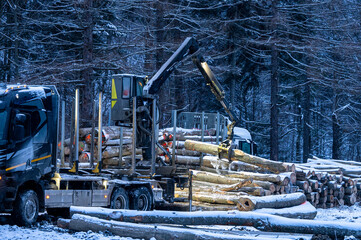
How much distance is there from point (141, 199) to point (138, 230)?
20.7 ft

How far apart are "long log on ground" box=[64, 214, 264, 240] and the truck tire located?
180 cm

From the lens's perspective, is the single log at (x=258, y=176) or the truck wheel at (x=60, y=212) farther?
the single log at (x=258, y=176)

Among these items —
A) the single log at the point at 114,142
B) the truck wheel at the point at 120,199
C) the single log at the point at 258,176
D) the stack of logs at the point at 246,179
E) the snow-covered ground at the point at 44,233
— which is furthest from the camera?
the single log at the point at 114,142

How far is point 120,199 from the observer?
15.6m

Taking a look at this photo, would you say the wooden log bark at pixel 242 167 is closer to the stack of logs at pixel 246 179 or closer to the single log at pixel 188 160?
the stack of logs at pixel 246 179

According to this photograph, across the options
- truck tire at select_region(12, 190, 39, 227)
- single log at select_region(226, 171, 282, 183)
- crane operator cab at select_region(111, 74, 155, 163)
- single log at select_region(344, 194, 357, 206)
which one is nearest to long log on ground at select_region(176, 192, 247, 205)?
single log at select_region(226, 171, 282, 183)

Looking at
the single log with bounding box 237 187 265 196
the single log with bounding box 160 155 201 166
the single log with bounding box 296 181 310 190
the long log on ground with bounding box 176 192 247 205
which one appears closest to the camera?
the long log on ground with bounding box 176 192 247 205

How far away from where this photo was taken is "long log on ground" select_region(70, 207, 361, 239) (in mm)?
9766

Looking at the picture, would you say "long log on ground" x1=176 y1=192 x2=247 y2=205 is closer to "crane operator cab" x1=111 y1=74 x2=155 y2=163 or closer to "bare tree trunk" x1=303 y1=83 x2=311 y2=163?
"crane operator cab" x1=111 y1=74 x2=155 y2=163

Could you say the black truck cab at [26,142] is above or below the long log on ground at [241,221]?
above

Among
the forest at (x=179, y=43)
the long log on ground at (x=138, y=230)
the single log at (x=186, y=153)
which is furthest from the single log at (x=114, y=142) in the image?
the long log on ground at (x=138, y=230)

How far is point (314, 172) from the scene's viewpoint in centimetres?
2147

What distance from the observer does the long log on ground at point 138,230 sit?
9.19 meters

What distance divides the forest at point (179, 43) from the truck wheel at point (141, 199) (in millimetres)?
10073
